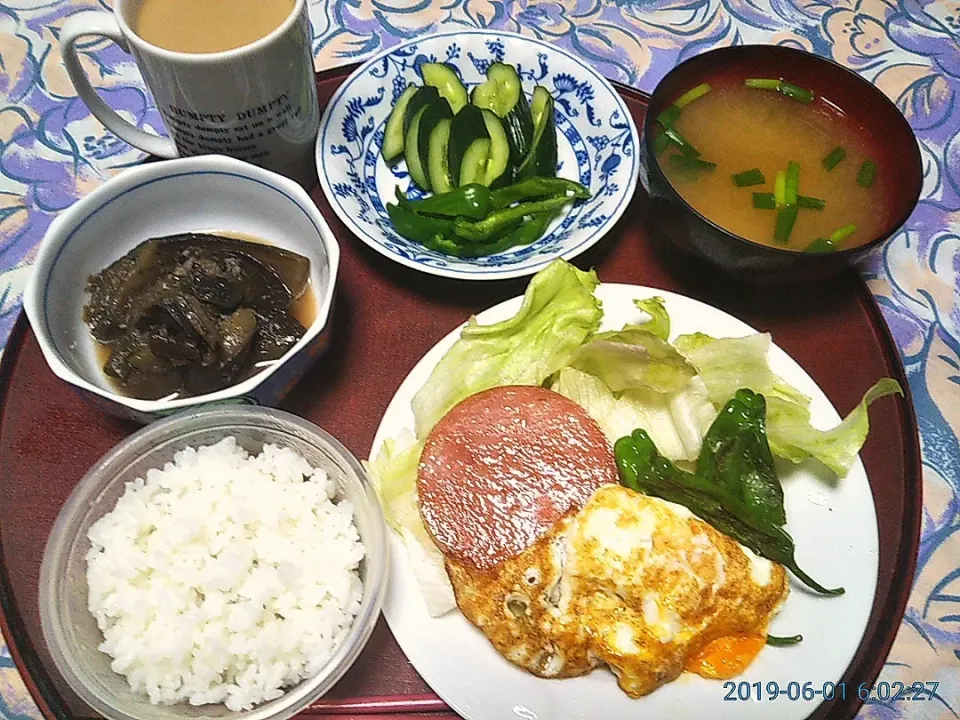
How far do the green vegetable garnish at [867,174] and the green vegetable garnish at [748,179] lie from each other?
0.23 meters

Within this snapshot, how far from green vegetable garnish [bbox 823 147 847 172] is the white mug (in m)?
1.32

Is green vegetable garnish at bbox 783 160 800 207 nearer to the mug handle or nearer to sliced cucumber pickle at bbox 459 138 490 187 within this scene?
sliced cucumber pickle at bbox 459 138 490 187

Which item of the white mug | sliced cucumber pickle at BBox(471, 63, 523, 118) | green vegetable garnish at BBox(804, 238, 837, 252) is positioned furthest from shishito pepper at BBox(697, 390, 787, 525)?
the white mug

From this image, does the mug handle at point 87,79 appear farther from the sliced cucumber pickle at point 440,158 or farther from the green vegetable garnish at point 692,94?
the green vegetable garnish at point 692,94

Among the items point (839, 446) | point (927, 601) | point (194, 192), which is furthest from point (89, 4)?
point (927, 601)

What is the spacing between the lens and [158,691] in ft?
4.50

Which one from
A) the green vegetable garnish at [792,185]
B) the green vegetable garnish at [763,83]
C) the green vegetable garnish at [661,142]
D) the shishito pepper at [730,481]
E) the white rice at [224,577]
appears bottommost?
the white rice at [224,577]

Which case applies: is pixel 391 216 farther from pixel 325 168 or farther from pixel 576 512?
pixel 576 512

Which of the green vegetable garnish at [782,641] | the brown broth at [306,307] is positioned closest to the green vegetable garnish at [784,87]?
the brown broth at [306,307]

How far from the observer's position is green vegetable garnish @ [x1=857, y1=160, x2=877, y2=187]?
1934 millimetres

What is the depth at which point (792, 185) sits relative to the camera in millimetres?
1922

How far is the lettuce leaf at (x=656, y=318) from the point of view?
1.74 meters

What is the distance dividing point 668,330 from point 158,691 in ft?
4.14

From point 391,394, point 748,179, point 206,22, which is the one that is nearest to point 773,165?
point 748,179
